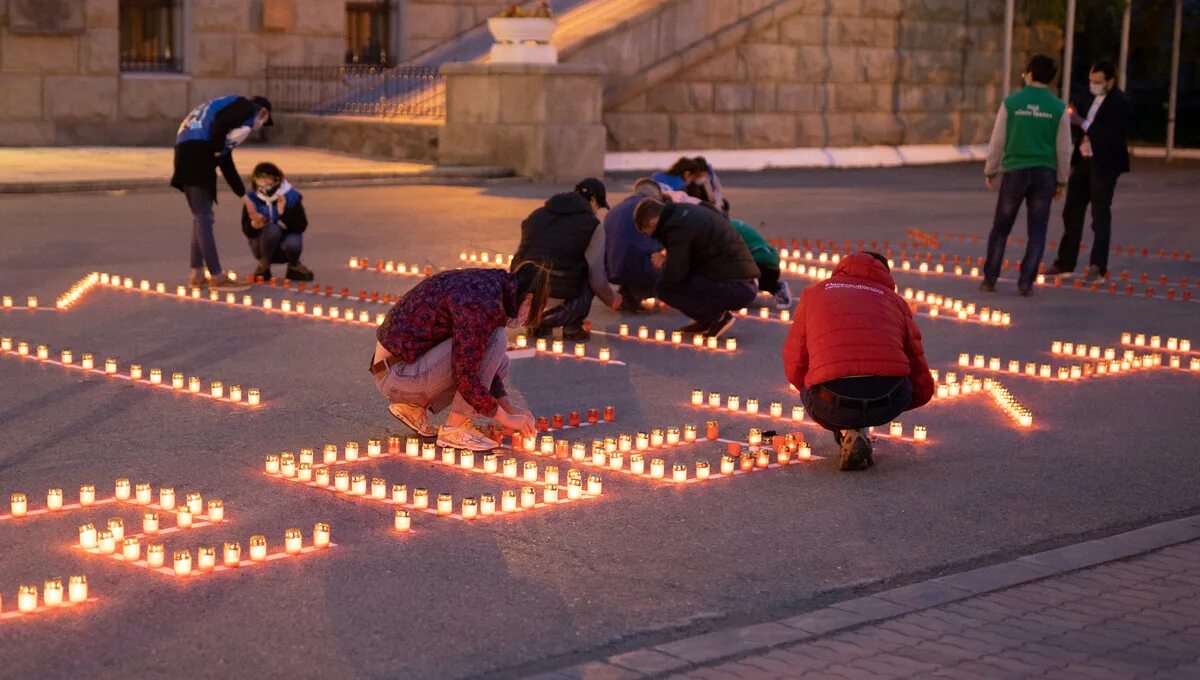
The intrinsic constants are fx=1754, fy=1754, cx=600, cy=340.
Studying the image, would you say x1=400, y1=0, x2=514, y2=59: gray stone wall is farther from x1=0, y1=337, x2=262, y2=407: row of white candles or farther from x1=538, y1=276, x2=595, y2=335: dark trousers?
x1=0, y1=337, x2=262, y2=407: row of white candles

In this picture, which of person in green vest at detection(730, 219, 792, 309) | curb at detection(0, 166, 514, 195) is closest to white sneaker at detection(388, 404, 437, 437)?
person in green vest at detection(730, 219, 792, 309)

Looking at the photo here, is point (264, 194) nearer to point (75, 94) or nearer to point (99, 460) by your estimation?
point (99, 460)

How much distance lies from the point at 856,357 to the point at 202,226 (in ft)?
22.9

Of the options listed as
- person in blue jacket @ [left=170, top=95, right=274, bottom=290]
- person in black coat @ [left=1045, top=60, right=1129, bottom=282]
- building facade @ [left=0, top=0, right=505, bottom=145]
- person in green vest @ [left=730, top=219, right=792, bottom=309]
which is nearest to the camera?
person in blue jacket @ [left=170, top=95, right=274, bottom=290]

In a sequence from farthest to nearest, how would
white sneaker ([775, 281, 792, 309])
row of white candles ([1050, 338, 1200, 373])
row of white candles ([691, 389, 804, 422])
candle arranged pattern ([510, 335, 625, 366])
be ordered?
white sneaker ([775, 281, 792, 309])
row of white candles ([1050, 338, 1200, 373])
candle arranged pattern ([510, 335, 625, 366])
row of white candles ([691, 389, 804, 422])

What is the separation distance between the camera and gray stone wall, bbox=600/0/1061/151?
28.8 m

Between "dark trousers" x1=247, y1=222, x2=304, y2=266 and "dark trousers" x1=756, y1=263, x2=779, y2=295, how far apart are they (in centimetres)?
381

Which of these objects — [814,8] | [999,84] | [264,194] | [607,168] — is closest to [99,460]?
[264,194]

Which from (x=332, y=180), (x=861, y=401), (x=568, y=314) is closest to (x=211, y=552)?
(x=861, y=401)

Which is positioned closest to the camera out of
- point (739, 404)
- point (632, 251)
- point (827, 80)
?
point (739, 404)

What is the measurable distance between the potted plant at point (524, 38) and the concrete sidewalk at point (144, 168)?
1634 millimetres

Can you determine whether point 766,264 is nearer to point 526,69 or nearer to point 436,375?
point 436,375

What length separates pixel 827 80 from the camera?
1220 inches

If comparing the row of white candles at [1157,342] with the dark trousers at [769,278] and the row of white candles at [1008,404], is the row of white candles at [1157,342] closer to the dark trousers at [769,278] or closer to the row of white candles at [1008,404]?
the row of white candles at [1008,404]
